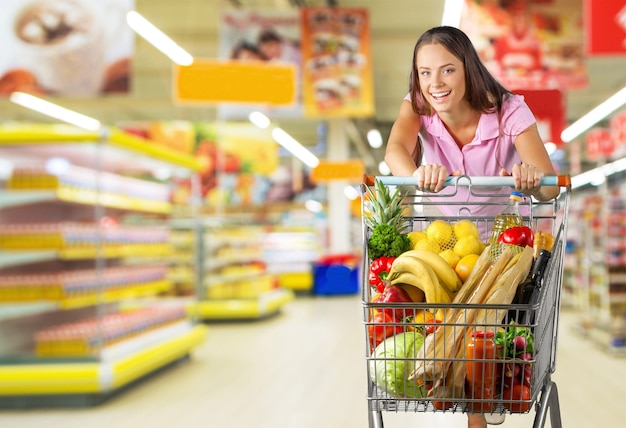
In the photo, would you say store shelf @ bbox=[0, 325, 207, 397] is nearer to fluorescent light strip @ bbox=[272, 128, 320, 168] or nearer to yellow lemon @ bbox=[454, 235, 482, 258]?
yellow lemon @ bbox=[454, 235, 482, 258]

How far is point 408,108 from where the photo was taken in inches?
92.7

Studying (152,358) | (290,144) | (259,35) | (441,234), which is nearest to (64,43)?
(259,35)

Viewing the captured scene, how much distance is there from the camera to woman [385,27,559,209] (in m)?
2.12

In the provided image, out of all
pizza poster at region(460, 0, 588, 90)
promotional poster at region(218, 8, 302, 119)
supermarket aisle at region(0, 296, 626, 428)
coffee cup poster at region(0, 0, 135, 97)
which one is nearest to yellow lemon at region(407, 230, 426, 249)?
supermarket aisle at region(0, 296, 626, 428)

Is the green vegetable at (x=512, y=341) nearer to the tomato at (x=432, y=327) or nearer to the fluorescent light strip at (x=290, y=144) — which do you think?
the tomato at (x=432, y=327)

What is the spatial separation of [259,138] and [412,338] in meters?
13.0

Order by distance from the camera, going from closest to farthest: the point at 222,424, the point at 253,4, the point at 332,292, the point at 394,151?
the point at 394,151 < the point at 222,424 < the point at 253,4 < the point at 332,292

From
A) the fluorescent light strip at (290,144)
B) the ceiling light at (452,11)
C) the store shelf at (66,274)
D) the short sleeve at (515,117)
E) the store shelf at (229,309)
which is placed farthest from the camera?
the fluorescent light strip at (290,144)

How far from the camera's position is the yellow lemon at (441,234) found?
2.06 m

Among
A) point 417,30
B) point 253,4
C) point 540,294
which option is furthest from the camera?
point 417,30

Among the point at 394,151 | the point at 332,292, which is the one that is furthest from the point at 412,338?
the point at 332,292

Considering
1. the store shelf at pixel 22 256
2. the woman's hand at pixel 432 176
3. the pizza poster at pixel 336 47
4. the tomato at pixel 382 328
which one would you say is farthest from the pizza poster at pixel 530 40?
the tomato at pixel 382 328

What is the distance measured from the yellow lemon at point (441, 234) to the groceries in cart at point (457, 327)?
0.11 meters

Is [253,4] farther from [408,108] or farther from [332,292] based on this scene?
[408,108]
